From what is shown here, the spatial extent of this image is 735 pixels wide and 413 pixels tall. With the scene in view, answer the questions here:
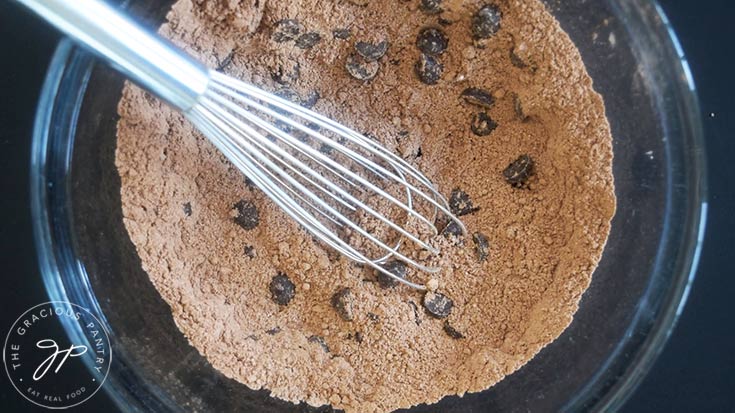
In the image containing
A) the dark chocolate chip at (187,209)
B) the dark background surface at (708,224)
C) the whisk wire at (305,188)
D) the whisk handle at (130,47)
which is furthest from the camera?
the dark background surface at (708,224)

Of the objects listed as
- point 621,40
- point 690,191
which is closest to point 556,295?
point 690,191

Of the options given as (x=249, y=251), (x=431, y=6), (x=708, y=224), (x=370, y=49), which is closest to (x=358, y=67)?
(x=370, y=49)

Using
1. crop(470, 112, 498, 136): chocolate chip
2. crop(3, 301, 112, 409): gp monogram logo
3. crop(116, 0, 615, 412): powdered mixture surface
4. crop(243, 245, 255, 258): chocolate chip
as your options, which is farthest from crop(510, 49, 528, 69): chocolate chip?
crop(3, 301, 112, 409): gp monogram logo

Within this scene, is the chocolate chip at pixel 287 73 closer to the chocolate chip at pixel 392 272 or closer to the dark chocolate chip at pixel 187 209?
the dark chocolate chip at pixel 187 209

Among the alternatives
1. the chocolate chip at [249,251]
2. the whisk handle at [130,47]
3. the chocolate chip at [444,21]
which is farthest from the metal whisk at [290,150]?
the chocolate chip at [444,21]

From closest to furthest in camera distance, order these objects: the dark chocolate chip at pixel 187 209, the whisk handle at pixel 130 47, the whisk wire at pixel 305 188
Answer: the whisk handle at pixel 130 47 < the whisk wire at pixel 305 188 < the dark chocolate chip at pixel 187 209
